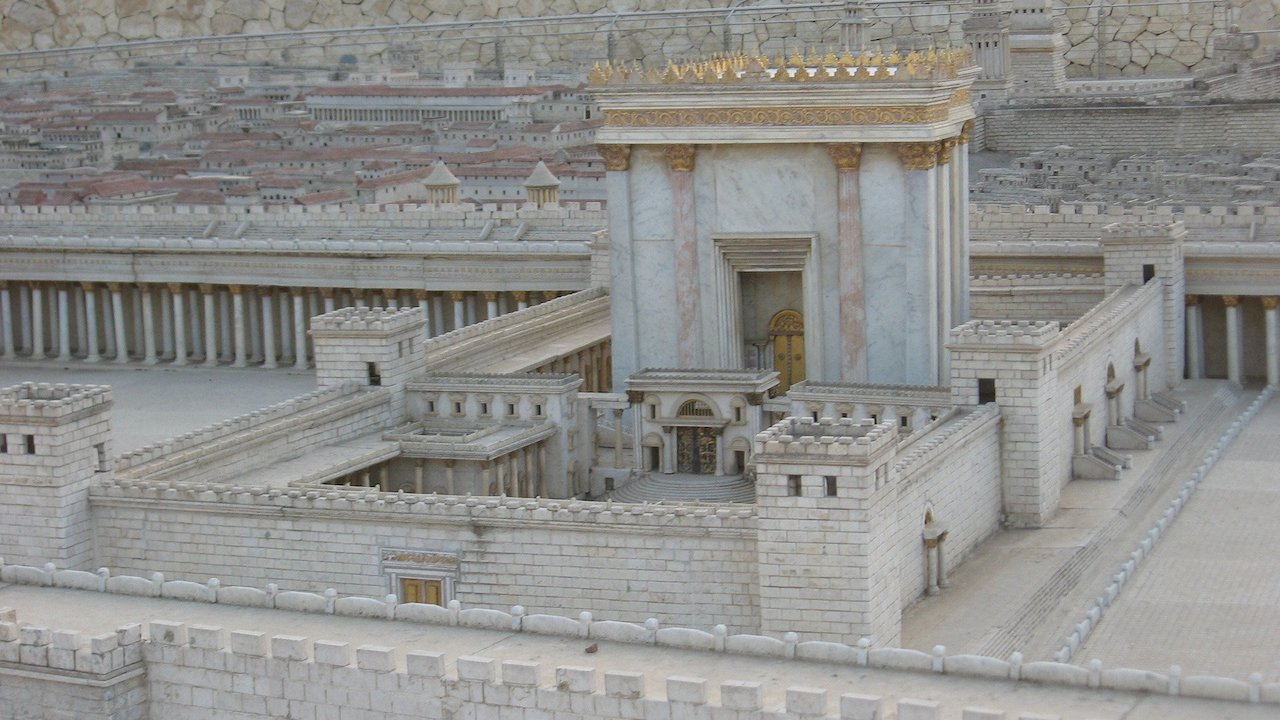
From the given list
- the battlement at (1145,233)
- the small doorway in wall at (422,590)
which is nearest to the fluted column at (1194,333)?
the battlement at (1145,233)

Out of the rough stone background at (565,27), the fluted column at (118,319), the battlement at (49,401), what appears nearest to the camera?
the battlement at (49,401)

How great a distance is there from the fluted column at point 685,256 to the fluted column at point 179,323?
15.8m

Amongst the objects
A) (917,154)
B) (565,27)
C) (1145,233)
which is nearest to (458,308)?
(1145,233)

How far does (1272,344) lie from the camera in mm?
42438

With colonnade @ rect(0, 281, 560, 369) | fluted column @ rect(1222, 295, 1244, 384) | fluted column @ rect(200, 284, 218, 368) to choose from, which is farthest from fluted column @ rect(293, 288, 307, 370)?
fluted column @ rect(1222, 295, 1244, 384)

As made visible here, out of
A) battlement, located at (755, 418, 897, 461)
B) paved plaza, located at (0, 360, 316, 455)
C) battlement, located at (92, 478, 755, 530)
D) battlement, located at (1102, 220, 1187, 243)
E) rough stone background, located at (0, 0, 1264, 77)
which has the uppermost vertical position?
rough stone background, located at (0, 0, 1264, 77)

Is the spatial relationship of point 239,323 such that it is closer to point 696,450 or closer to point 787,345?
point 787,345

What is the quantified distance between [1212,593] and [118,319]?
28.3 meters

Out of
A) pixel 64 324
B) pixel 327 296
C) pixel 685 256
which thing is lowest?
pixel 64 324

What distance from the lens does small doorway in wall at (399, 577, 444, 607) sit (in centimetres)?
2931

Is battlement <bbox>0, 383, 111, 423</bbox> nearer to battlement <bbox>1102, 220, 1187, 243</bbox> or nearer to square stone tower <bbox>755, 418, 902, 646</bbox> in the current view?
square stone tower <bbox>755, 418, 902, 646</bbox>

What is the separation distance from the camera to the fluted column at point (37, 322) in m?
52.3

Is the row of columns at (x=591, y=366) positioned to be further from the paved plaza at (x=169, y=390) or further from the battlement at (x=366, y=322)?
the paved plaza at (x=169, y=390)

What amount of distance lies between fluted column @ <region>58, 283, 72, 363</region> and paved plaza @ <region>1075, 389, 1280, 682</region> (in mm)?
25521
